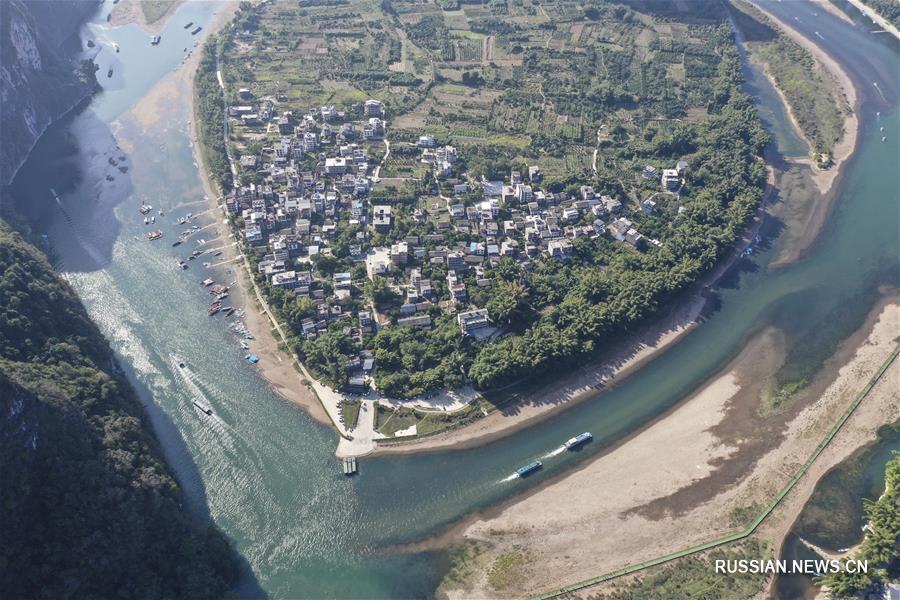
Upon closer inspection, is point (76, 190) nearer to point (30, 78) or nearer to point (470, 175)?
point (30, 78)

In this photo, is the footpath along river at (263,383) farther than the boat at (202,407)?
No

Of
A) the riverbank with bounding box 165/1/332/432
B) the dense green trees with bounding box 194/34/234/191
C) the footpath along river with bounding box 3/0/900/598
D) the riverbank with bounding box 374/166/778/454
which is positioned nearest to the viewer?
the footpath along river with bounding box 3/0/900/598

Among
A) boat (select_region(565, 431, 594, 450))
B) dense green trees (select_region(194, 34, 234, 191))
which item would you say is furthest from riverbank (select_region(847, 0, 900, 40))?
dense green trees (select_region(194, 34, 234, 191))

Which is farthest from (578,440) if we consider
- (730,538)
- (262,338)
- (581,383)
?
(262,338)

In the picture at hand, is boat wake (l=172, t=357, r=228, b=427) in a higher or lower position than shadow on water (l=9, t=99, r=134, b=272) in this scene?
higher

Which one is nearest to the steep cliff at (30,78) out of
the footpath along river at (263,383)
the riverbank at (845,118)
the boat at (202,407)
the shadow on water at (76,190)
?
the shadow on water at (76,190)

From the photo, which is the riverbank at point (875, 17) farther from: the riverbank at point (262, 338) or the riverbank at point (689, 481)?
the riverbank at point (262, 338)

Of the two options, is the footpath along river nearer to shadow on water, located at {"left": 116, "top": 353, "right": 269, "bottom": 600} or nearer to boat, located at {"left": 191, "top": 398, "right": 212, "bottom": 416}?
shadow on water, located at {"left": 116, "top": 353, "right": 269, "bottom": 600}
